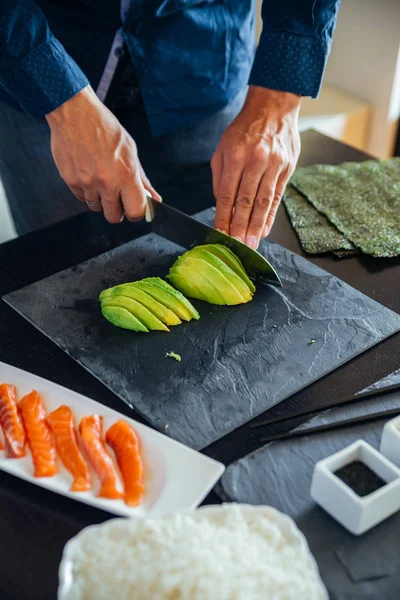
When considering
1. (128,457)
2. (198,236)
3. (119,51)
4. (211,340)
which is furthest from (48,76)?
(128,457)

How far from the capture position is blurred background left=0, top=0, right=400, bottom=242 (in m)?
3.96

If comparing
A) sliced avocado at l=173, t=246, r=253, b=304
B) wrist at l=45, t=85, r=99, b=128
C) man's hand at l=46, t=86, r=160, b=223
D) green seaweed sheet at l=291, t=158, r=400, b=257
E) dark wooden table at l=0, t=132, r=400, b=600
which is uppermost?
wrist at l=45, t=85, r=99, b=128

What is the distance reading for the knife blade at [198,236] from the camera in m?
1.88

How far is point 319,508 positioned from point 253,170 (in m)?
1.07

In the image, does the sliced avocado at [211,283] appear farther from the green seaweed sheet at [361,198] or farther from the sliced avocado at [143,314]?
the green seaweed sheet at [361,198]

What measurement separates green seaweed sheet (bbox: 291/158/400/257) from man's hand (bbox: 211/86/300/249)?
269mm

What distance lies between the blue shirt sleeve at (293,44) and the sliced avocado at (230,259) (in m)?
0.58

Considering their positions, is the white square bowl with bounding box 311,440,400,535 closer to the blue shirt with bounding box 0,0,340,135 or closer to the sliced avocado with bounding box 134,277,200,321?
the sliced avocado with bounding box 134,277,200,321


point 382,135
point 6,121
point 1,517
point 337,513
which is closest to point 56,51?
point 6,121

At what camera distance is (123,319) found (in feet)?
5.64

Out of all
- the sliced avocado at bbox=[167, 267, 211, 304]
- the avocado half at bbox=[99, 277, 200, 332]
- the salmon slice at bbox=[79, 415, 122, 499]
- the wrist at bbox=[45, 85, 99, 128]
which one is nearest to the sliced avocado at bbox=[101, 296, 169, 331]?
the avocado half at bbox=[99, 277, 200, 332]

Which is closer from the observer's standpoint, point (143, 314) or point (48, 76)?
point (143, 314)

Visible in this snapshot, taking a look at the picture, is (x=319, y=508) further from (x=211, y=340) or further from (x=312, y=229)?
→ (x=312, y=229)

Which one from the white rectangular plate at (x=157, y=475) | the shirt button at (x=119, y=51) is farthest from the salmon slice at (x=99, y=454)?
the shirt button at (x=119, y=51)
